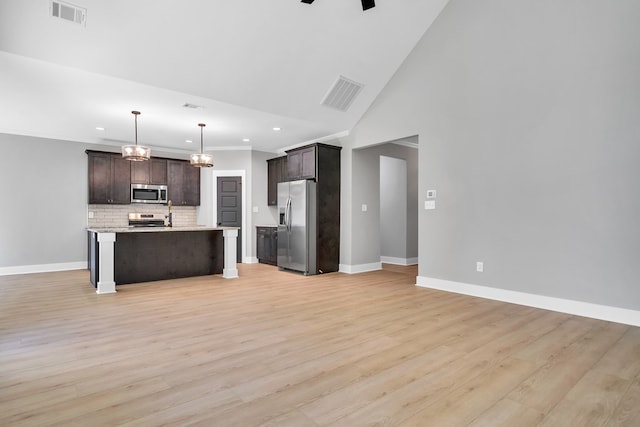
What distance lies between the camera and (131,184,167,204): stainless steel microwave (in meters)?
7.57

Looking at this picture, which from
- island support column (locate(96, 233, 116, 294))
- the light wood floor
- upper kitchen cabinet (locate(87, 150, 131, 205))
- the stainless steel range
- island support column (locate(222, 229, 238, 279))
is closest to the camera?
the light wood floor

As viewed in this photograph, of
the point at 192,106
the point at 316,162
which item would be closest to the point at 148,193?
the point at 192,106

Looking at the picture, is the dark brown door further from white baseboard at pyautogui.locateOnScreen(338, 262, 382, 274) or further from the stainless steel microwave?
white baseboard at pyautogui.locateOnScreen(338, 262, 382, 274)

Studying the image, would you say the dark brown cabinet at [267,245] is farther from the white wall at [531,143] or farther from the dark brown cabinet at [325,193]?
the white wall at [531,143]

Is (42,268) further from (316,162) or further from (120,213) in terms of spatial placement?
(316,162)

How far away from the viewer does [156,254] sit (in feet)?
18.7

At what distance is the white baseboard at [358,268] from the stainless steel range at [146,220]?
4.41 m

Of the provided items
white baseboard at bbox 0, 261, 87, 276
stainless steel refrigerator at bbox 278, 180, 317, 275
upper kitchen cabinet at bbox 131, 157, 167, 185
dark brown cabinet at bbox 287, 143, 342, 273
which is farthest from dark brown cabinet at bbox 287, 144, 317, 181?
white baseboard at bbox 0, 261, 87, 276

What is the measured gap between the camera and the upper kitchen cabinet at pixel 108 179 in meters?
7.18

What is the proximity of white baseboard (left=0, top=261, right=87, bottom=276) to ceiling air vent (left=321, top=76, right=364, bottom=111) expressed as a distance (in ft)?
20.1

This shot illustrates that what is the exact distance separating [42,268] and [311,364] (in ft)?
22.9

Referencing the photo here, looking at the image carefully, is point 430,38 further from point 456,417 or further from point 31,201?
point 31,201

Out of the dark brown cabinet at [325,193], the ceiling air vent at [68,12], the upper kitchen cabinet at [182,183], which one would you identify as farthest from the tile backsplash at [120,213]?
the ceiling air vent at [68,12]

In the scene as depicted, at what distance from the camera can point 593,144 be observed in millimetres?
3680
